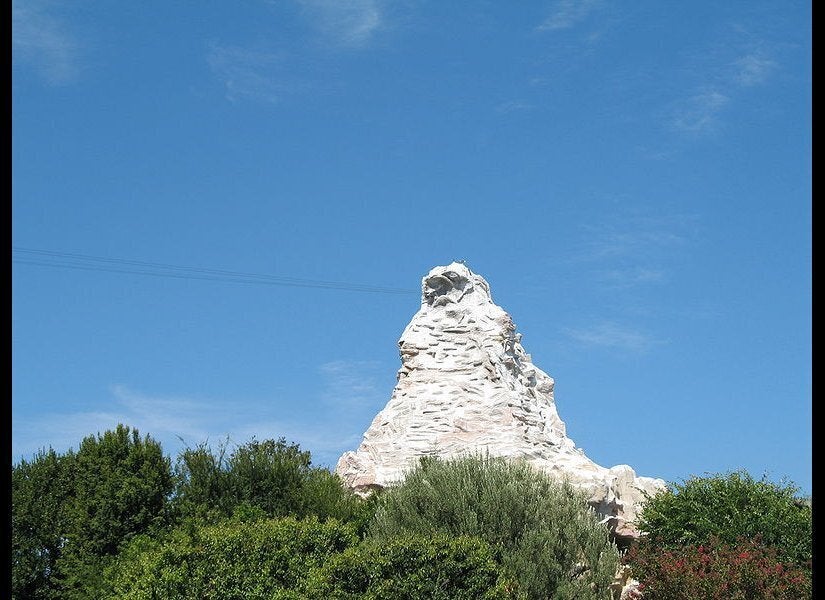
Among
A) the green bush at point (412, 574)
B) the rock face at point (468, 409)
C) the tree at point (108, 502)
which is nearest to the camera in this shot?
the green bush at point (412, 574)

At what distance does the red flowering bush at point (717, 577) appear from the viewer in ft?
69.6

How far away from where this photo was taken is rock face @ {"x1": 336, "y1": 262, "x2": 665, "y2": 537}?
28.2 metres

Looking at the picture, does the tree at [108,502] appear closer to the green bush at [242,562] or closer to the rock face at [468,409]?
the green bush at [242,562]

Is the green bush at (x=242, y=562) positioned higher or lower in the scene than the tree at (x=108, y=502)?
lower

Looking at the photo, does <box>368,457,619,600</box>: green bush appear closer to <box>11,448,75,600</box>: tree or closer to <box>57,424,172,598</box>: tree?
<box>57,424,172,598</box>: tree

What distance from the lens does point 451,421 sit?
28.8m

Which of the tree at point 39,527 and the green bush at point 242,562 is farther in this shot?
the tree at point 39,527

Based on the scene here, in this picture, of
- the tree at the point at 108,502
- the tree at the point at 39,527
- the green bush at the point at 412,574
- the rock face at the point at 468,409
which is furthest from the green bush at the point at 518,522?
the tree at the point at 39,527

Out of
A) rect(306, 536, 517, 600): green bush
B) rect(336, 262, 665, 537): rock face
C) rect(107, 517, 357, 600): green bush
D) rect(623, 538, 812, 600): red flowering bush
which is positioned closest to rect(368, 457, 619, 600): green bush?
rect(623, 538, 812, 600): red flowering bush

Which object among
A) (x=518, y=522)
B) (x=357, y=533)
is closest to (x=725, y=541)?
(x=518, y=522)

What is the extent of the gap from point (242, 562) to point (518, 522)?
6511mm

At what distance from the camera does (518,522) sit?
75.9ft

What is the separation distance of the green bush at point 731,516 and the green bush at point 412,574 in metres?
10.2

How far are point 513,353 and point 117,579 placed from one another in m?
13.9
